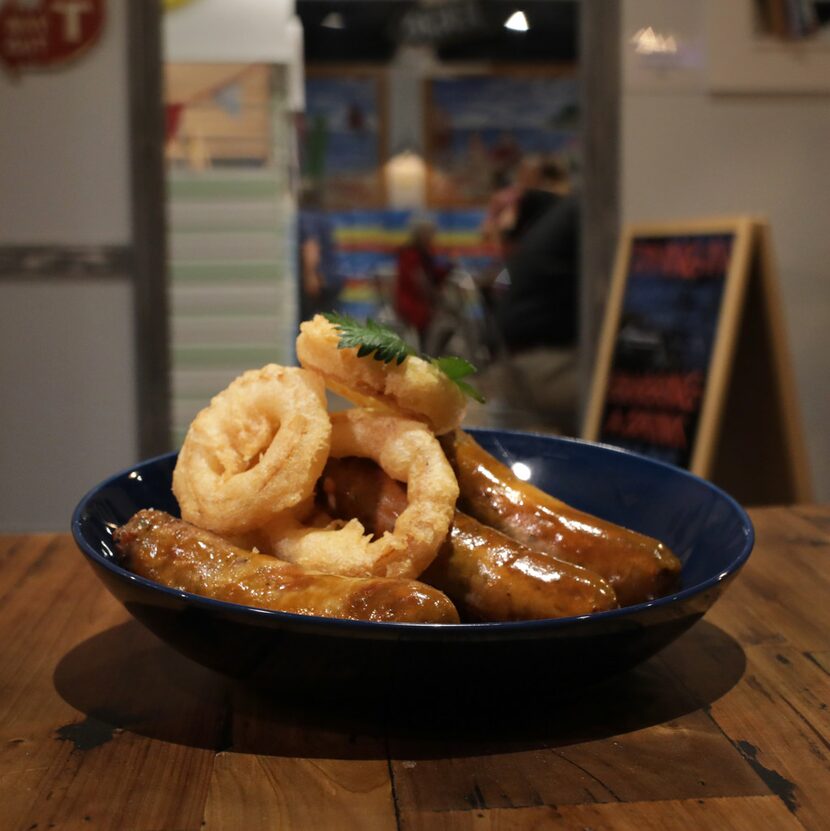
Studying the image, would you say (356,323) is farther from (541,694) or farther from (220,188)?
(220,188)

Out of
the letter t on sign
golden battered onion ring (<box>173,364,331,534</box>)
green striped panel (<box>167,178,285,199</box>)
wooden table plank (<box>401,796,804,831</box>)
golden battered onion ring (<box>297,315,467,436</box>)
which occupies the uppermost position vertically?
the letter t on sign

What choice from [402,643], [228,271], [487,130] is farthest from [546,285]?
[402,643]

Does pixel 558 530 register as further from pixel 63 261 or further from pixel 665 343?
pixel 63 261

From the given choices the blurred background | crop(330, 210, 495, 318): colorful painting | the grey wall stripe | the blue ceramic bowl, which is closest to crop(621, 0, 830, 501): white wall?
the blurred background

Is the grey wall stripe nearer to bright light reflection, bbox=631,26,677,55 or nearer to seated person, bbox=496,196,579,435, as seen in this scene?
seated person, bbox=496,196,579,435

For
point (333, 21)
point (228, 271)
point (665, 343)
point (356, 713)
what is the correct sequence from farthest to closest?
point (333, 21) < point (228, 271) < point (665, 343) < point (356, 713)
